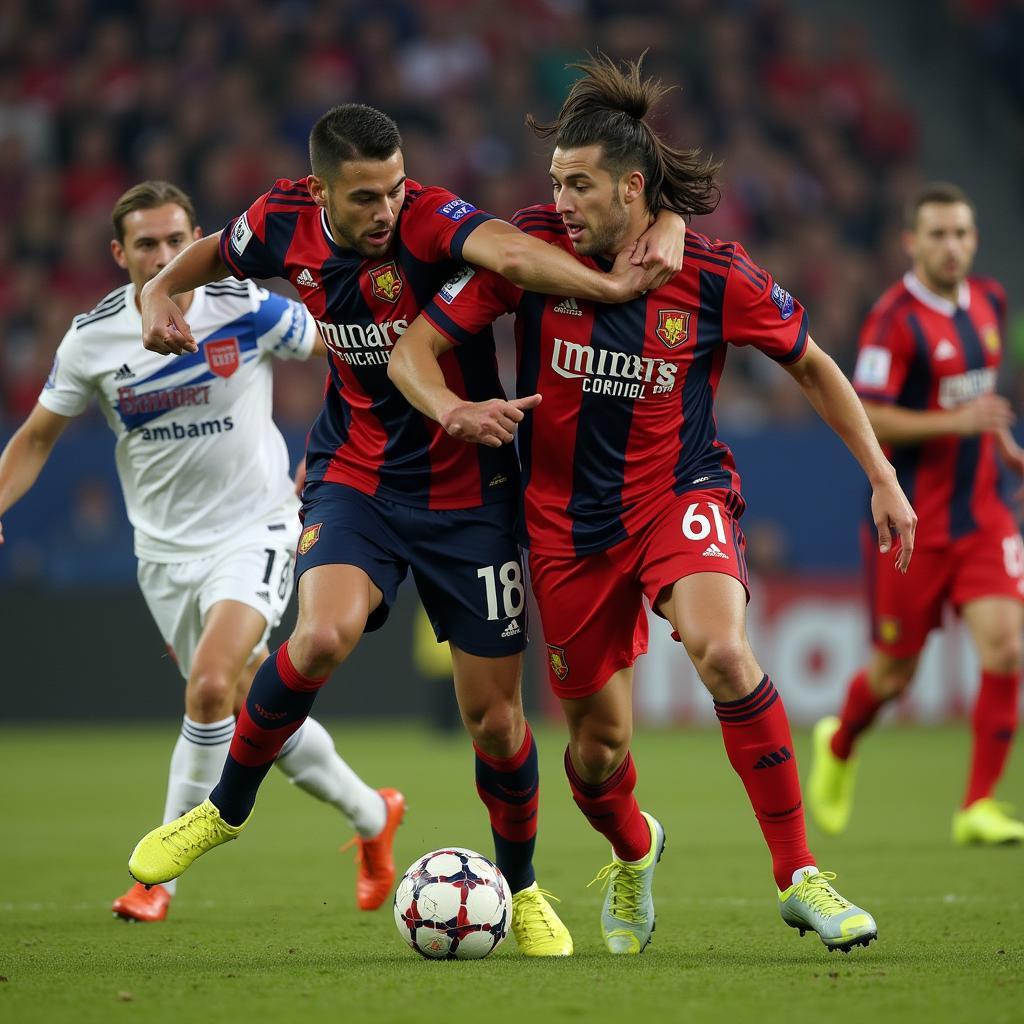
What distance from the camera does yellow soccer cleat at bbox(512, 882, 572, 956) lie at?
515 centimetres

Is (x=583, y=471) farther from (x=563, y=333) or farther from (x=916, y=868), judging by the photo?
(x=916, y=868)

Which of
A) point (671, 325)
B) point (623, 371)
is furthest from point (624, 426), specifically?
point (671, 325)

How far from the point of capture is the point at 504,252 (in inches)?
192

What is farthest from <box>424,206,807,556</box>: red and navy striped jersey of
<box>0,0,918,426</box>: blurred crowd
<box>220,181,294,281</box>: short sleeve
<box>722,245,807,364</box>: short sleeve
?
<box>0,0,918,426</box>: blurred crowd

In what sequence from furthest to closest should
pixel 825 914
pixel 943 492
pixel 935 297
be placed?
pixel 935 297, pixel 943 492, pixel 825 914

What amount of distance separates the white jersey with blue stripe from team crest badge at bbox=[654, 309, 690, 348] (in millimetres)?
1888

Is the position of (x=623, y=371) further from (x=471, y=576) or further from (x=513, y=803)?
(x=513, y=803)

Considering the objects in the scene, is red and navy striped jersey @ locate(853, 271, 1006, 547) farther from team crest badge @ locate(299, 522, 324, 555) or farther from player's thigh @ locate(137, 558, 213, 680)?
team crest badge @ locate(299, 522, 324, 555)

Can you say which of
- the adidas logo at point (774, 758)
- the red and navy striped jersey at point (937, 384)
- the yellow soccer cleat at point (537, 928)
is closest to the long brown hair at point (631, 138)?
the adidas logo at point (774, 758)

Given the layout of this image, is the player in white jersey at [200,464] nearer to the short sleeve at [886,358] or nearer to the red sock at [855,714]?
the red sock at [855,714]

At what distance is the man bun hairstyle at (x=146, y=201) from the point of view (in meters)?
6.32

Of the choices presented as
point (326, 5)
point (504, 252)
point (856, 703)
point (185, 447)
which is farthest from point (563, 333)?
point (326, 5)

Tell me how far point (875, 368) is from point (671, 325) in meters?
3.26

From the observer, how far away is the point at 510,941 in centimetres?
555
